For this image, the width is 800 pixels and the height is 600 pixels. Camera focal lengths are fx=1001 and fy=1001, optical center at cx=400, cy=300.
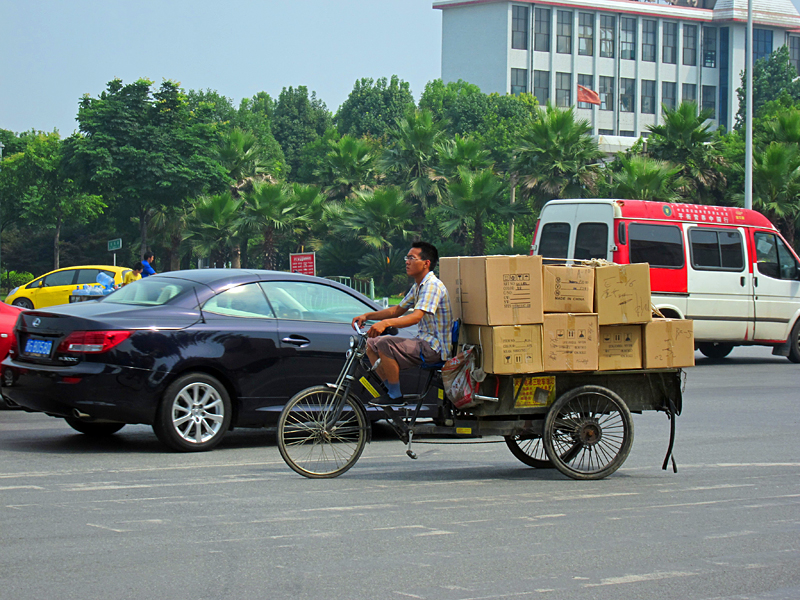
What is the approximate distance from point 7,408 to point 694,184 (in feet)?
104

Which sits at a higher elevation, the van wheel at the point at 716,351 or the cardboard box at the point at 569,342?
the cardboard box at the point at 569,342

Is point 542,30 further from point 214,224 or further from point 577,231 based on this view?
point 577,231

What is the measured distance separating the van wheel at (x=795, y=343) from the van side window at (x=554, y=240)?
4821 mm

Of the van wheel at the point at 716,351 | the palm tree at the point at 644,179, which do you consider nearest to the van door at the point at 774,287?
the van wheel at the point at 716,351

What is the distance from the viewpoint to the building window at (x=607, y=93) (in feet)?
332

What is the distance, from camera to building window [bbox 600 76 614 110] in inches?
3989

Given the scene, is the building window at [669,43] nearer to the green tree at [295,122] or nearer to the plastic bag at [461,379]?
the green tree at [295,122]

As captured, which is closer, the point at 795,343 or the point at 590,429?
the point at 590,429

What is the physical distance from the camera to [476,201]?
3950 cm

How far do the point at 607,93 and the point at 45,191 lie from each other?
6279 cm

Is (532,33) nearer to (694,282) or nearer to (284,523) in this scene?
(694,282)

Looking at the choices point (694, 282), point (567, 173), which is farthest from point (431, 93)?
point (694, 282)

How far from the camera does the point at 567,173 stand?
127ft

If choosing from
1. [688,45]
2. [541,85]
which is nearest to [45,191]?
[541,85]
